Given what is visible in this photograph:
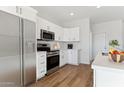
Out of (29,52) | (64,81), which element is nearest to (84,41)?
(64,81)

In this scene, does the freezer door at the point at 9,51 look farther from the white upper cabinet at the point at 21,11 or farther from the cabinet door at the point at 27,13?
the cabinet door at the point at 27,13

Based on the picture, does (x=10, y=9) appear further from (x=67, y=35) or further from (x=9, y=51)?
(x=67, y=35)

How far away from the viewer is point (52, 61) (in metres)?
4.23

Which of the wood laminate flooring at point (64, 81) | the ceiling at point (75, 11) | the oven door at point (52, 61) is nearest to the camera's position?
the wood laminate flooring at point (64, 81)

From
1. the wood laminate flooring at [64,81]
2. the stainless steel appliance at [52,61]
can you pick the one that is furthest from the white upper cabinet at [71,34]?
the wood laminate flooring at [64,81]

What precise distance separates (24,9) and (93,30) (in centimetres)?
610

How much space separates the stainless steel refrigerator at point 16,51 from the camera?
2.18 meters

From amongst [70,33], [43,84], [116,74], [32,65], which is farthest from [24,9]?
[70,33]

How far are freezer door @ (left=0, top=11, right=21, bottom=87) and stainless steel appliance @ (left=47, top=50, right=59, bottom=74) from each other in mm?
1469

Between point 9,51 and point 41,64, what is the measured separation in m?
1.34

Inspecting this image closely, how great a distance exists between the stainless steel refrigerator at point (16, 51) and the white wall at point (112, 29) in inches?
227

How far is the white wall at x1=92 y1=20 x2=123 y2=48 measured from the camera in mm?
6871

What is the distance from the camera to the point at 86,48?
6125mm
